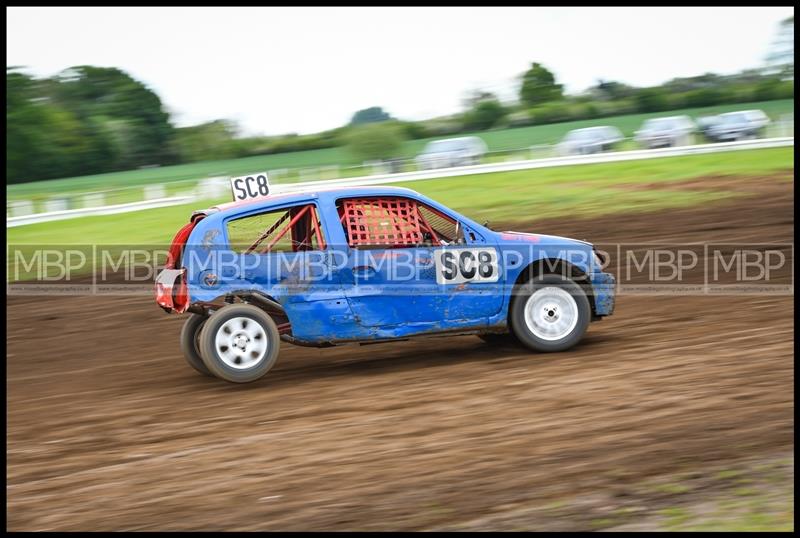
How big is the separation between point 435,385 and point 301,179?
21.9m

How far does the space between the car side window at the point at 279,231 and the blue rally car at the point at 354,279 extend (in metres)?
0.01

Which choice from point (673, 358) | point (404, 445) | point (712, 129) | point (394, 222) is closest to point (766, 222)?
point (673, 358)

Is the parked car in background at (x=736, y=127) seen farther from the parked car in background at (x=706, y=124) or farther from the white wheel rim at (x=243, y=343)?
the white wheel rim at (x=243, y=343)

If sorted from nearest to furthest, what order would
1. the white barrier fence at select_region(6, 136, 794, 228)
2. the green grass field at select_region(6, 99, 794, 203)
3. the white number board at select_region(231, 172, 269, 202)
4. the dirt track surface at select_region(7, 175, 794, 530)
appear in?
the dirt track surface at select_region(7, 175, 794, 530) → the white number board at select_region(231, 172, 269, 202) → the white barrier fence at select_region(6, 136, 794, 228) → the green grass field at select_region(6, 99, 794, 203)

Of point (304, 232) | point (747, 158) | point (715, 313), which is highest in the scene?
point (747, 158)

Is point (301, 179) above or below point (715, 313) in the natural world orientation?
above

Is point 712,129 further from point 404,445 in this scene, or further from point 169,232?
point 404,445

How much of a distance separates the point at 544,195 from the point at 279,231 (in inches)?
552

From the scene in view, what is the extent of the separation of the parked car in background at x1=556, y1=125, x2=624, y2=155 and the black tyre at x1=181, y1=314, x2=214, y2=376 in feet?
75.8

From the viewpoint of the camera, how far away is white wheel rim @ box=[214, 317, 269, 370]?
8.51 metres

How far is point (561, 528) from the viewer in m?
5.22

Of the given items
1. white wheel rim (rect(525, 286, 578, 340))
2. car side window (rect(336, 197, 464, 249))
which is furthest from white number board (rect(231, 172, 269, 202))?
white wheel rim (rect(525, 286, 578, 340))

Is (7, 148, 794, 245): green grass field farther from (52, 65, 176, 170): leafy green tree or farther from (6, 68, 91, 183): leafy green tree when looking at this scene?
(52, 65, 176, 170): leafy green tree

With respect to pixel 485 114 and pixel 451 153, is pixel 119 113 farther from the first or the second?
pixel 451 153
